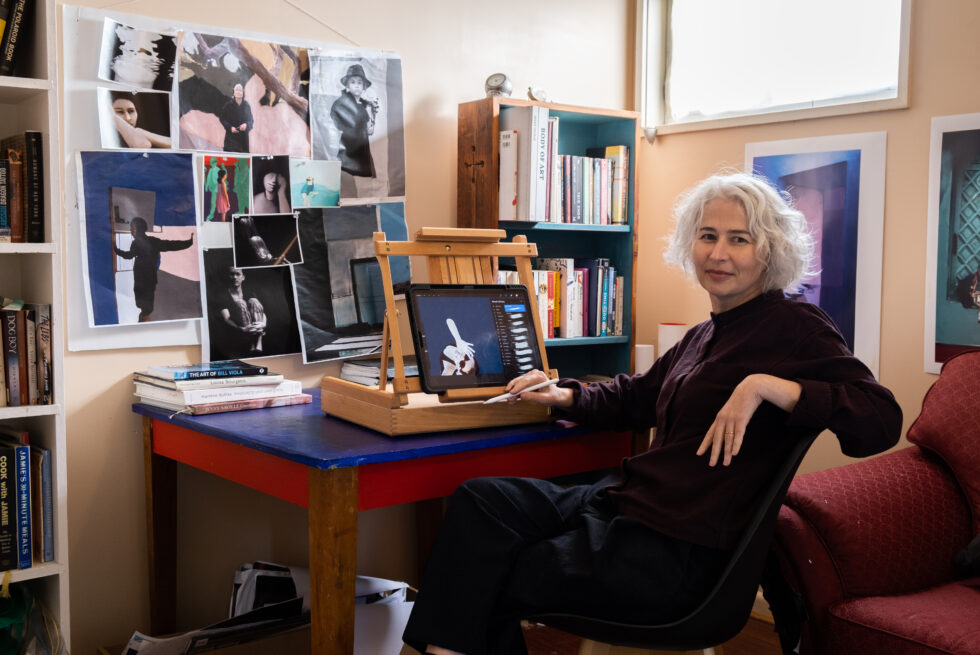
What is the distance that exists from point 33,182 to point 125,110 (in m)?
0.43

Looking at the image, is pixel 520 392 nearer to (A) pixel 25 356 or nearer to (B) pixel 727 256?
(B) pixel 727 256

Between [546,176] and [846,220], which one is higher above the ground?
[546,176]

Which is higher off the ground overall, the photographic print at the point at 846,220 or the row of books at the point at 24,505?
the photographic print at the point at 846,220

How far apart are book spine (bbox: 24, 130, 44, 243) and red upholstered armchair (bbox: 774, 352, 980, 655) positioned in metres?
1.75

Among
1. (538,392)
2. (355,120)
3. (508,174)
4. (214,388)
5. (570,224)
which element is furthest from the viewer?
(570,224)

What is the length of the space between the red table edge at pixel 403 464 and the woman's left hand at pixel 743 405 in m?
0.53

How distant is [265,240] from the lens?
8.66 feet

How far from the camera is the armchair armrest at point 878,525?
6.44 ft

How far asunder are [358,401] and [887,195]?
1.74 m

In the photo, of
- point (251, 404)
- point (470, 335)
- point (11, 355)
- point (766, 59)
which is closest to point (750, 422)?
point (470, 335)

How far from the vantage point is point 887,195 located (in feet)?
9.19

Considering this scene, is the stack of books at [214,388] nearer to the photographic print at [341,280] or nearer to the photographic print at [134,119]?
the photographic print at [341,280]

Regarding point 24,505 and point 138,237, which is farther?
point 138,237

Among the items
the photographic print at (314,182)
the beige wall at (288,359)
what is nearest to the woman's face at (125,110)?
the beige wall at (288,359)
